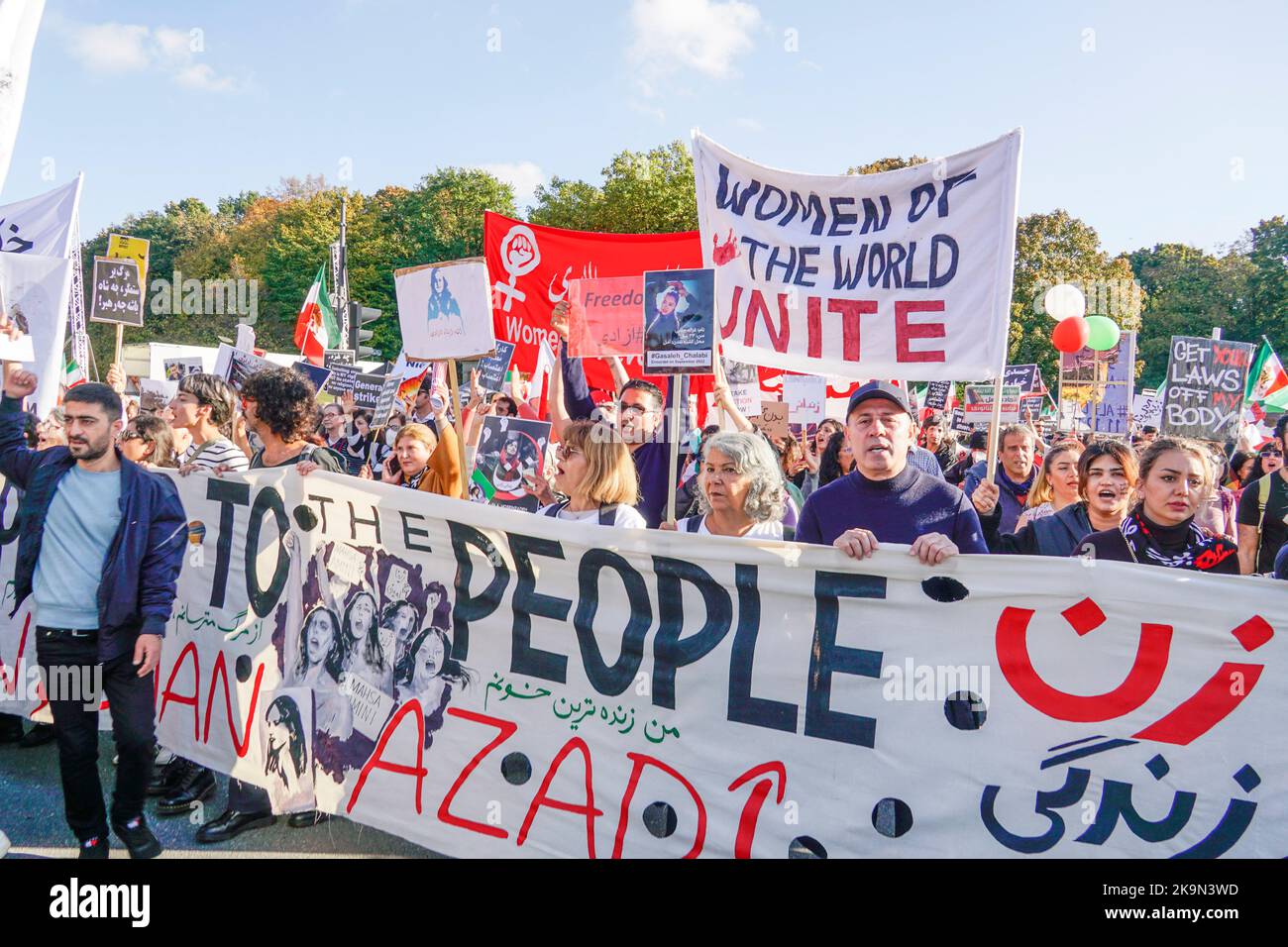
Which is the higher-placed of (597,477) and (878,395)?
(878,395)

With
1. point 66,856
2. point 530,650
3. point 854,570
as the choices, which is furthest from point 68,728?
point 854,570

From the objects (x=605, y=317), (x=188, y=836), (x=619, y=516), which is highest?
(x=605, y=317)

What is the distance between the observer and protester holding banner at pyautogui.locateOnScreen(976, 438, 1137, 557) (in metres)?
3.84

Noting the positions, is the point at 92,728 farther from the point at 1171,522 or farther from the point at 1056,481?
the point at 1056,481

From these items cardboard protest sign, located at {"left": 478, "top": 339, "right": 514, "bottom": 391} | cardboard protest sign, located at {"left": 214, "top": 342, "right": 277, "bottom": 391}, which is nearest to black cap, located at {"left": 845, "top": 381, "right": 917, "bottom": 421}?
cardboard protest sign, located at {"left": 478, "top": 339, "right": 514, "bottom": 391}

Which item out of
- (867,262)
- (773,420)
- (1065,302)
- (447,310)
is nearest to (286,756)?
(447,310)

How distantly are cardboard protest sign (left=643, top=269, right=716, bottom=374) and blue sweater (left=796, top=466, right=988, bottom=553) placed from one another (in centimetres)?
105

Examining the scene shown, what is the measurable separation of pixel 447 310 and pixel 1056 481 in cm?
366

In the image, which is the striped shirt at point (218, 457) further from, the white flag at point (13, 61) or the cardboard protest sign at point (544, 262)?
the cardboard protest sign at point (544, 262)

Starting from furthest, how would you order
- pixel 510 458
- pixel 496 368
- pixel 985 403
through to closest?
pixel 985 403 → pixel 496 368 → pixel 510 458

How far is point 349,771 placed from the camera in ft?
12.0

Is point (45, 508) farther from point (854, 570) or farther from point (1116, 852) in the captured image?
point (1116, 852)

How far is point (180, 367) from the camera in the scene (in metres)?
16.5
